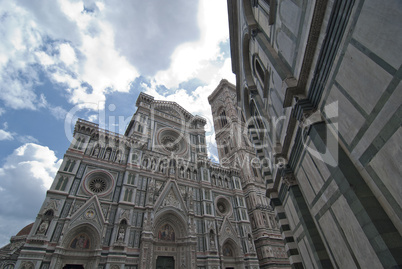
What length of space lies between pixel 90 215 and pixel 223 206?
15166mm

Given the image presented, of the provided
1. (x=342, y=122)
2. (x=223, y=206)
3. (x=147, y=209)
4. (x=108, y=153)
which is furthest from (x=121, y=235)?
(x=342, y=122)

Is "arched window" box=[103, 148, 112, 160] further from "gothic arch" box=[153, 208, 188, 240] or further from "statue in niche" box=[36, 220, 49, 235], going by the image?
"gothic arch" box=[153, 208, 188, 240]

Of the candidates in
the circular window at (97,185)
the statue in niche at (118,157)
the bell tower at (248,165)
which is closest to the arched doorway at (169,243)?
the circular window at (97,185)

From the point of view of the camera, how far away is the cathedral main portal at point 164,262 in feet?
57.9

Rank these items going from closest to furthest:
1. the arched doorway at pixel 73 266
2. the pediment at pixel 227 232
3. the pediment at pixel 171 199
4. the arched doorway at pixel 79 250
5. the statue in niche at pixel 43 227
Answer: the statue in niche at pixel 43 227
the arched doorway at pixel 79 250
the arched doorway at pixel 73 266
the pediment at pixel 171 199
the pediment at pixel 227 232

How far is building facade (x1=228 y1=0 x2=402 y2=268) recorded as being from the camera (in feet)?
11.5

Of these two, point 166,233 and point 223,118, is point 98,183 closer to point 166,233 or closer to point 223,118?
point 166,233

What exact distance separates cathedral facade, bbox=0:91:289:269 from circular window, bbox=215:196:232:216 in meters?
0.12

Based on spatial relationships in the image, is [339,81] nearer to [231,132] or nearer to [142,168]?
[142,168]

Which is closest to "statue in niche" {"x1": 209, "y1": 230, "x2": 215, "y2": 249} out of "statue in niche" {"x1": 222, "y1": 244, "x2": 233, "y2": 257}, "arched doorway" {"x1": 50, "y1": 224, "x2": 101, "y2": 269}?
"statue in niche" {"x1": 222, "y1": 244, "x2": 233, "y2": 257}

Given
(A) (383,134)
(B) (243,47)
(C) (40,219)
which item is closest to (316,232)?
(A) (383,134)

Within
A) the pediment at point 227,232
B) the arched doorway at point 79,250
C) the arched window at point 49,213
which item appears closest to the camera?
the arched doorway at point 79,250

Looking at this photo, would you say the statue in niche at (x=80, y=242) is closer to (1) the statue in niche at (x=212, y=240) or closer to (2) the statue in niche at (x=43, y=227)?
(2) the statue in niche at (x=43, y=227)

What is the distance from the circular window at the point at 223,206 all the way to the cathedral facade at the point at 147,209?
123mm
